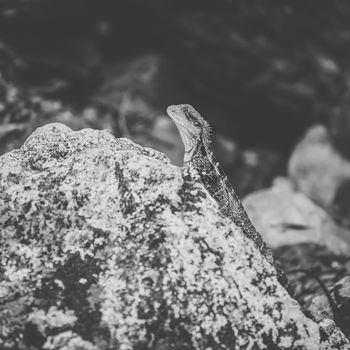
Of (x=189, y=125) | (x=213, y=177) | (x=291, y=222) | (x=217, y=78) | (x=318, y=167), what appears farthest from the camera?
(x=217, y=78)

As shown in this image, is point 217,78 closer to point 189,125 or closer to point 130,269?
point 189,125

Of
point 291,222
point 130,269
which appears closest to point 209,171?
point 130,269

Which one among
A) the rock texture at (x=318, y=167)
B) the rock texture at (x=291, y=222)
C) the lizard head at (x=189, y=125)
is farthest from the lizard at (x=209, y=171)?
the rock texture at (x=318, y=167)

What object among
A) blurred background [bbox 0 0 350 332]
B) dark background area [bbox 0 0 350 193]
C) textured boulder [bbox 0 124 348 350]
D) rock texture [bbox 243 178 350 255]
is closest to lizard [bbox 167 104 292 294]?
textured boulder [bbox 0 124 348 350]

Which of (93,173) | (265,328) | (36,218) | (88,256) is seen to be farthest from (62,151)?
(265,328)

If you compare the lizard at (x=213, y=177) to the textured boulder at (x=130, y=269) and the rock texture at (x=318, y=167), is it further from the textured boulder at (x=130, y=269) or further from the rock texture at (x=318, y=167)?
the rock texture at (x=318, y=167)

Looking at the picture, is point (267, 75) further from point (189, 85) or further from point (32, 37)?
point (32, 37)
